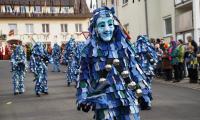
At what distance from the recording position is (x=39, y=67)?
56.8 ft

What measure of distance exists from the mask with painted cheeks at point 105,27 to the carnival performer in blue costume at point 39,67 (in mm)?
11354

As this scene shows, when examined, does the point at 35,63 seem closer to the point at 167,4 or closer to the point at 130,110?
the point at 130,110

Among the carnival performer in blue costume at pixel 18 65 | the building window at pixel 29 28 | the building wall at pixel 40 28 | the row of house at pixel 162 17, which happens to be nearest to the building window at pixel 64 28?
the building wall at pixel 40 28

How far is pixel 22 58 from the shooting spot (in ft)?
59.9

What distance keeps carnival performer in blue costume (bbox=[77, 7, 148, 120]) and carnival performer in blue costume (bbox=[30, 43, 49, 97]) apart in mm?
11292

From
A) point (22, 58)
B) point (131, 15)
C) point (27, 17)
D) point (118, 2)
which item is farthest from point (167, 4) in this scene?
point (27, 17)

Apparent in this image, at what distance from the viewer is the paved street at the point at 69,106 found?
11.3m

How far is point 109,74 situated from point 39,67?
38.0 ft

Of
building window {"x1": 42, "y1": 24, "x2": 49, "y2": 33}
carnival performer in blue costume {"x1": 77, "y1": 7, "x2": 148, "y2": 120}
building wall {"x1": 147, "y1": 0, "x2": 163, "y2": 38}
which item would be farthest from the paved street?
building window {"x1": 42, "y1": 24, "x2": 49, "y2": 33}

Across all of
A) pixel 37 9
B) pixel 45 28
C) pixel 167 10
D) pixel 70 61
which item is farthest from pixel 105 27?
pixel 37 9

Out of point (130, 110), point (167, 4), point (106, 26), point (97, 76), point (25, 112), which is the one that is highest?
point (167, 4)

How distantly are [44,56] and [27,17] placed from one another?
166 feet

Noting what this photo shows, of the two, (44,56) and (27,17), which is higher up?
(27,17)

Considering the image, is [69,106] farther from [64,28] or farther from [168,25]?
[64,28]
